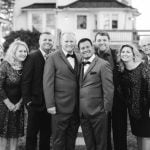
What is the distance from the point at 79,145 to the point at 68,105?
6.45ft

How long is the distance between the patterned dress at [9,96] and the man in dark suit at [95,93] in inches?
43.7

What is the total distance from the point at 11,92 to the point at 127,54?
1.95m

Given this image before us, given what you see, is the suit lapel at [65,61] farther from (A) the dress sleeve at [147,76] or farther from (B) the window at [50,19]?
(B) the window at [50,19]

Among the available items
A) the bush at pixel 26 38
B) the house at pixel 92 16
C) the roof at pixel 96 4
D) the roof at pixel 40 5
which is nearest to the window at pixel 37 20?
the roof at pixel 40 5

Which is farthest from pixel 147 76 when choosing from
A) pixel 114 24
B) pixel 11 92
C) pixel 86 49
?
pixel 114 24

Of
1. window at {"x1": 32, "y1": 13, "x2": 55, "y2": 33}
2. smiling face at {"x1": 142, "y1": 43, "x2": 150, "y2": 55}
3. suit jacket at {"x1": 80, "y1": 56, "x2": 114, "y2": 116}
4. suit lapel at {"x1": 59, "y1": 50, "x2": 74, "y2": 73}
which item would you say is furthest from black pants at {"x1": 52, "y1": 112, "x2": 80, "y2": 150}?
window at {"x1": 32, "y1": 13, "x2": 55, "y2": 33}

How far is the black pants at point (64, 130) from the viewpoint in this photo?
6.62 meters

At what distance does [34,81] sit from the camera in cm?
697

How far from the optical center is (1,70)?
22.6ft

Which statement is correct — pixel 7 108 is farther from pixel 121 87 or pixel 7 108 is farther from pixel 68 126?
pixel 121 87

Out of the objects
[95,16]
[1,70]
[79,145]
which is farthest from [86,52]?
[95,16]

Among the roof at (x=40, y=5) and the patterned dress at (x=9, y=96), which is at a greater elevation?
the roof at (x=40, y=5)

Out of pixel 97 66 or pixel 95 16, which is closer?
pixel 97 66

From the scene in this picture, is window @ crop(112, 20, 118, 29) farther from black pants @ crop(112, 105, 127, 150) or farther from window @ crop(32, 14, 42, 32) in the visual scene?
black pants @ crop(112, 105, 127, 150)
